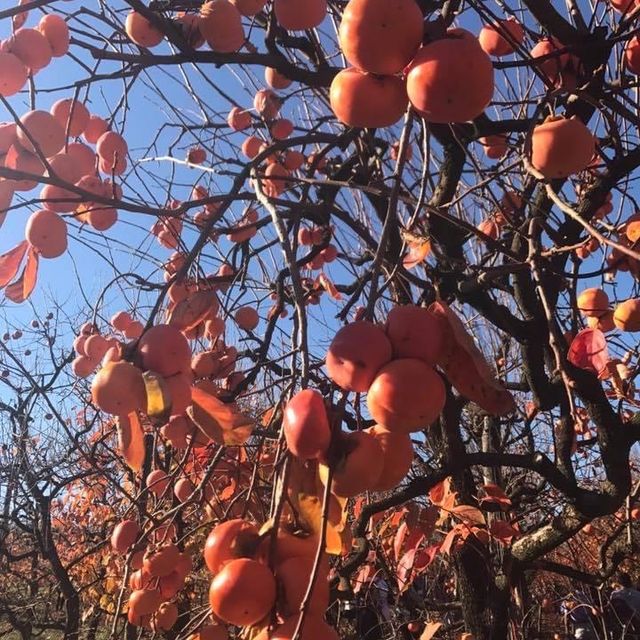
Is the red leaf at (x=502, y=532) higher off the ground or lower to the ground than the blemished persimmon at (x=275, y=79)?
lower

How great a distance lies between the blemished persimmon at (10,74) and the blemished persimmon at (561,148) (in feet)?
2.15

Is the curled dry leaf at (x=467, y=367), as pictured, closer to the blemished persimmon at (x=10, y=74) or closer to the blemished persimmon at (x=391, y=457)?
the blemished persimmon at (x=391, y=457)

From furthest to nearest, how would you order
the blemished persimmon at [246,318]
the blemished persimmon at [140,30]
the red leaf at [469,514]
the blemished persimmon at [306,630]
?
the blemished persimmon at [246,318], the red leaf at [469,514], the blemished persimmon at [140,30], the blemished persimmon at [306,630]

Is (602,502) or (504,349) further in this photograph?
(504,349)

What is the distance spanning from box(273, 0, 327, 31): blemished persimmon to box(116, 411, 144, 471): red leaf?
71 cm

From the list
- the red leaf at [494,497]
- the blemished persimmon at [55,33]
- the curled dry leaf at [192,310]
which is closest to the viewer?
the curled dry leaf at [192,310]

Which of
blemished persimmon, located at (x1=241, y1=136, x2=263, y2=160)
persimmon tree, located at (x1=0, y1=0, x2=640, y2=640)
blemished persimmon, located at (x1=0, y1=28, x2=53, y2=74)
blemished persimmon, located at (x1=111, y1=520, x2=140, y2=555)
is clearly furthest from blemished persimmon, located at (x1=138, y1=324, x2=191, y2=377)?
blemished persimmon, located at (x1=241, y1=136, x2=263, y2=160)

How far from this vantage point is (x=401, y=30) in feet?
1.54

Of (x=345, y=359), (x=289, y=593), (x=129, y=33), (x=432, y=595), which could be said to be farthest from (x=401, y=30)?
(x=432, y=595)

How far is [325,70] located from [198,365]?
706mm

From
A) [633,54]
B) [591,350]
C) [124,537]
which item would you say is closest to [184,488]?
[124,537]

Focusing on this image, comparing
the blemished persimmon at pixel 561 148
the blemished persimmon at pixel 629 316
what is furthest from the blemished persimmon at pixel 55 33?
the blemished persimmon at pixel 629 316

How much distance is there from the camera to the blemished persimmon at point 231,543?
0.46m

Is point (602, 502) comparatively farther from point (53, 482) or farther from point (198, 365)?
point (53, 482)
